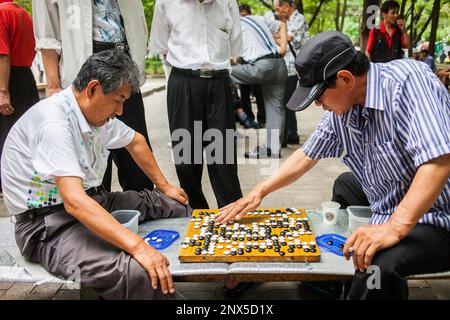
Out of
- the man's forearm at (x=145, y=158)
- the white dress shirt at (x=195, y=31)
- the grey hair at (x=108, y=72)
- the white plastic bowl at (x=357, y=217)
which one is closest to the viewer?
the grey hair at (x=108, y=72)

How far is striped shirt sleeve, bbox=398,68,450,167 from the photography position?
172 centimetres

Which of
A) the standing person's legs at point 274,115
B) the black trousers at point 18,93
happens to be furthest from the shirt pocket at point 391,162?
the standing person's legs at point 274,115

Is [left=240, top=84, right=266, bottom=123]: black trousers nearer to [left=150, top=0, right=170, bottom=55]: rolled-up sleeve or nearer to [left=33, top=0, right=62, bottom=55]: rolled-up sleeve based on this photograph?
[left=150, top=0, right=170, bottom=55]: rolled-up sleeve

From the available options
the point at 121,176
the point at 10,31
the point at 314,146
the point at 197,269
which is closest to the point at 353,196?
the point at 314,146

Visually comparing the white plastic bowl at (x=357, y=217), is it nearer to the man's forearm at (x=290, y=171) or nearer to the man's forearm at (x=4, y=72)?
the man's forearm at (x=290, y=171)

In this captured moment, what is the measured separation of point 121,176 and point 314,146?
1.44m

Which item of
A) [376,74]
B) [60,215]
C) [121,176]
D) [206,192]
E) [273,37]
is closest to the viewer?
[376,74]

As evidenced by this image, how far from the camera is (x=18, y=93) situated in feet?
13.6

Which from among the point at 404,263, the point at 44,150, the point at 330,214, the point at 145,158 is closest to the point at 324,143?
the point at 330,214

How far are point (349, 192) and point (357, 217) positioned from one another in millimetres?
351

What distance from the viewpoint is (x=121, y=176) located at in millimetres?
3186

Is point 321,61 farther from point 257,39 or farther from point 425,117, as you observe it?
point 257,39

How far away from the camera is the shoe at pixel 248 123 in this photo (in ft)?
26.1

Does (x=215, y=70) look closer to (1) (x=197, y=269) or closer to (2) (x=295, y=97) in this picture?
(2) (x=295, y=97)
